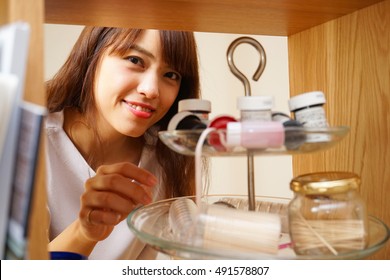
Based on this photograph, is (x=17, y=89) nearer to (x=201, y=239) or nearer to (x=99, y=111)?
(x=201, y=239)

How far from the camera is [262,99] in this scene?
1.34 ft

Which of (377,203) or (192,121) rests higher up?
(192,121)

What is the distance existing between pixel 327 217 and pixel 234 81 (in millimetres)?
1279

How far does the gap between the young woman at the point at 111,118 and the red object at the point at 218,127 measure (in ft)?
0.92

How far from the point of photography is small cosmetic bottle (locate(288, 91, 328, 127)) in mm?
412

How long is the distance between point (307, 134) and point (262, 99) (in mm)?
59

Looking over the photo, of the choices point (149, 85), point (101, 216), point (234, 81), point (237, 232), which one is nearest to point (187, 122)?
point (237, 232)

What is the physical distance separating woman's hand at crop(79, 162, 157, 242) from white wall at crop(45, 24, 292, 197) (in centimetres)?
75

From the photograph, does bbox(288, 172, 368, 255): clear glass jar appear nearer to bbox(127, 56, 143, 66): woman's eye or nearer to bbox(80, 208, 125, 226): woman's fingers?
bbox(80, 208, 125, 226): woman's fingers

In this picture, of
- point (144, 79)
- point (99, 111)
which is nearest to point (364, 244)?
point (144, 79)

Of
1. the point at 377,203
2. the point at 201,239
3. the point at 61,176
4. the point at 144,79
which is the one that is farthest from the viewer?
the point at 61,176

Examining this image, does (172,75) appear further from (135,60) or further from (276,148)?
(276,148)

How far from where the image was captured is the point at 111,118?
0.91 m

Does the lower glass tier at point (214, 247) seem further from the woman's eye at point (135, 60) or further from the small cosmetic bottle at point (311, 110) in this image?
the woman's eye at point (135, 60)
